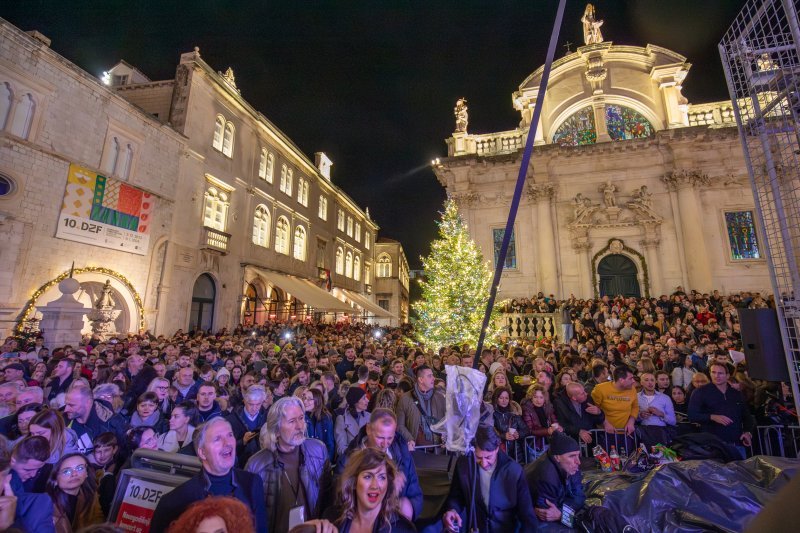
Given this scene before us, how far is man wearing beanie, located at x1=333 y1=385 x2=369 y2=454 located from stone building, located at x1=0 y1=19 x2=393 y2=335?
44.8ft

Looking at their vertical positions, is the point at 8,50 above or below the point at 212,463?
above

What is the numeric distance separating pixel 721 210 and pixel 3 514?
25.9 m

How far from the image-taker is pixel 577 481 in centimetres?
372

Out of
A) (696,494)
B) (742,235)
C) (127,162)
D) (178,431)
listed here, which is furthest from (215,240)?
(742,235)

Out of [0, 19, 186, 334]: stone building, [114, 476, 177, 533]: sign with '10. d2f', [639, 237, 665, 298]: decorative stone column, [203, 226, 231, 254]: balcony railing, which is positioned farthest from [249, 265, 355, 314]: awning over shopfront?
[114, 476, 177, 533]: sign with '10. d2f'

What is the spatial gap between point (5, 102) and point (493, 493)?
18548 mm

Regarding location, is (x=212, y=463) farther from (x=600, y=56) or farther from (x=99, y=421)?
(x=600, y=56)

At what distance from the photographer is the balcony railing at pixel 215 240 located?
65.3ft

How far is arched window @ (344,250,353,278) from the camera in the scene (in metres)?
38.0

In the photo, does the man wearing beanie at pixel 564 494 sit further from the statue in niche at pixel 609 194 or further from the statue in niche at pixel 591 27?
the statue in niche at pixel 591 27

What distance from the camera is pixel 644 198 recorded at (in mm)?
19938

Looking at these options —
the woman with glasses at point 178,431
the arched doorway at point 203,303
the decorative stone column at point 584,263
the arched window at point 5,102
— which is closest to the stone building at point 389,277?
the arched doorway at point 203,303

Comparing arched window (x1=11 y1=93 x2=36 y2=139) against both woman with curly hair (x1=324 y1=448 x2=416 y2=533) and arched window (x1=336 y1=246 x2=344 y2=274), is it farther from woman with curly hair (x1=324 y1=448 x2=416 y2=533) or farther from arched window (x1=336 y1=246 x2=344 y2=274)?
arched window (x1=336 y1=246 x2=344 y2=274)

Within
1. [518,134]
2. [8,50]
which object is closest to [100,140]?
[8,50]
